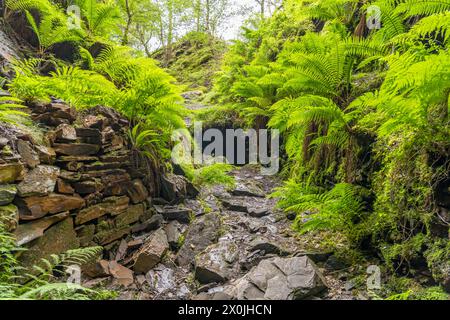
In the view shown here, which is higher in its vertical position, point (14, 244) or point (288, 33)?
point (288, 33)

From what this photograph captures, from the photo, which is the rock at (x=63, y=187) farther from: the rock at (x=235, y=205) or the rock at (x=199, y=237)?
the rock at (x=235, y=205)

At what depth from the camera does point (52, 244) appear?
2.34 meters

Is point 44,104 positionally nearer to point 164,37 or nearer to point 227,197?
point 227,197

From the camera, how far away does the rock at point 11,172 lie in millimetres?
2074

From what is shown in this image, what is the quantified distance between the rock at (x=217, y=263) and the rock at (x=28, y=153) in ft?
6.10

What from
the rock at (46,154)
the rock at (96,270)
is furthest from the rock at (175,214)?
the rock at (46,154)

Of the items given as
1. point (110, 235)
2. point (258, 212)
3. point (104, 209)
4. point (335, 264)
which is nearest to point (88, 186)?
point (104, 209)

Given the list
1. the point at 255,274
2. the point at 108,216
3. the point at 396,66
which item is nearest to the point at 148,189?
the point at 108,216

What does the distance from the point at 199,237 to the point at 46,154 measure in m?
1.95

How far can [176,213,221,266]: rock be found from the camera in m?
3.12

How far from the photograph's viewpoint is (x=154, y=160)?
12.4 feet

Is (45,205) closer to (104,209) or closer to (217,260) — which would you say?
(104,209)
